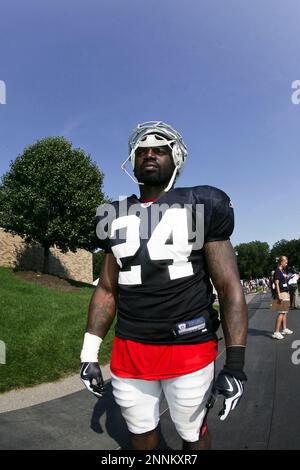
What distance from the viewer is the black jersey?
2031mm

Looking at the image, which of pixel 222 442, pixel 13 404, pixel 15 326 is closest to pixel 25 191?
pixel 15 326

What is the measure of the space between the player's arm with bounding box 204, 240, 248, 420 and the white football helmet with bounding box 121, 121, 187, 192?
51cm

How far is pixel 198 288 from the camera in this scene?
2.09m

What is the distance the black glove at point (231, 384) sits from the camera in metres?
1.83

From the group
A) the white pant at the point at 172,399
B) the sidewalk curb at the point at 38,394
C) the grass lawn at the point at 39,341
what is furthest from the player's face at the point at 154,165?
the grass lawn at the point at 39,341

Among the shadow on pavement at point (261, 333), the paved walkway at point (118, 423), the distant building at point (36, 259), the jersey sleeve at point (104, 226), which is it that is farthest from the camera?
the distant building at point (36, 259)

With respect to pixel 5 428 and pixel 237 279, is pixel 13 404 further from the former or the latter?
pixel 237 279

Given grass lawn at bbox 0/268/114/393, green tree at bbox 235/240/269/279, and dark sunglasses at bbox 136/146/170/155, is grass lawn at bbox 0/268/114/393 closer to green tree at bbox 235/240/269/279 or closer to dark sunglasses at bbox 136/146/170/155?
dark sunglasses at bbox 136/146/170/155

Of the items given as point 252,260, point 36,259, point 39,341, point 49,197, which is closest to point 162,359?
point 39,341

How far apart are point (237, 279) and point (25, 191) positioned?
2098cm

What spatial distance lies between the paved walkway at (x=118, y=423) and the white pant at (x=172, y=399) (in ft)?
4.57

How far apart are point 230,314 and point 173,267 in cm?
38
